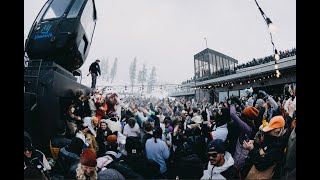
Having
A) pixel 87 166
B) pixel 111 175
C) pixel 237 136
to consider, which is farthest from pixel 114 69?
pixel 237 136

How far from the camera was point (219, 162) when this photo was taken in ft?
15.2

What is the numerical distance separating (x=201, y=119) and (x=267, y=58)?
906 centimetres

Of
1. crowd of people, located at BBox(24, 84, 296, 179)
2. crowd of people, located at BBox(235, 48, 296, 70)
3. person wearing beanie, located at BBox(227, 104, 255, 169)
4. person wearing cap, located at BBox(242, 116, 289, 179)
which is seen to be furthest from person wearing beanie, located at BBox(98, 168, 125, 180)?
crowd of people, located at BBox(235, 48, 296, 70)

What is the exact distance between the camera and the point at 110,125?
525 centimetres

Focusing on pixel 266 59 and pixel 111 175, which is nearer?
pixel 111 175

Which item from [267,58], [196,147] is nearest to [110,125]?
[196,147]

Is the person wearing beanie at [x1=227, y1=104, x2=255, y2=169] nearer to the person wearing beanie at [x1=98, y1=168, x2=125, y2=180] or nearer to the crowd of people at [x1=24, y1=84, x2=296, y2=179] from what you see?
the crowd of people at [x1=24, y1=84, x2=296, y2=179]

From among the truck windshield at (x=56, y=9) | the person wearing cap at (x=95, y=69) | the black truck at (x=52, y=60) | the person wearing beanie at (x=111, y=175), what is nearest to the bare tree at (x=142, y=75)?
the person wearing cap at (x=95, y=69)

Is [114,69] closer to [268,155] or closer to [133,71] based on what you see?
[133,71]

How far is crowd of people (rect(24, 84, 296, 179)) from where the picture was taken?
4.48 meters

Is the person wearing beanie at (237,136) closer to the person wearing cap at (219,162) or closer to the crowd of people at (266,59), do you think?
the person wearing cap at (219,162)

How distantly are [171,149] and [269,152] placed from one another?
205 centimetres

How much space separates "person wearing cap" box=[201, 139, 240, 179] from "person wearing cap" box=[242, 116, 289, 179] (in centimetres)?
43
